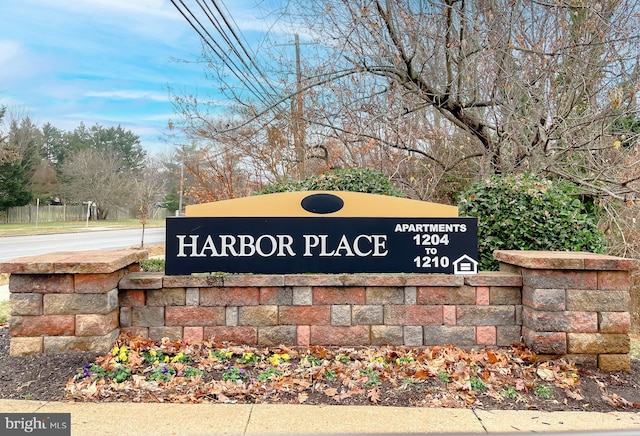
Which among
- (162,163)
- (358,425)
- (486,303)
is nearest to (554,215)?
(486,303)

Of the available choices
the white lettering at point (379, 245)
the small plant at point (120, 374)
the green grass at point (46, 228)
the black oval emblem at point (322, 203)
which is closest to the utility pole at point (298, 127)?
the black oval emblem at point (322, 203)

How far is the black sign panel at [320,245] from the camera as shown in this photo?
3992mm

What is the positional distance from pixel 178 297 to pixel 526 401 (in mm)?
2783

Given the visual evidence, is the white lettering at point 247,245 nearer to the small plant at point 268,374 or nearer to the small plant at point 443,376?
the small plant at point 268,374

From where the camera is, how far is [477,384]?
3320 millimetres

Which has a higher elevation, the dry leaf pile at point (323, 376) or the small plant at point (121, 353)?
the small plant at point (121, 353)

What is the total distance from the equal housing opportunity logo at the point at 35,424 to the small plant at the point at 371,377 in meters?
1.92

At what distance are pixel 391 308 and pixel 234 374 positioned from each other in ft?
4.62

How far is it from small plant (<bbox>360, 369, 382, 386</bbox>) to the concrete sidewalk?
0.30m

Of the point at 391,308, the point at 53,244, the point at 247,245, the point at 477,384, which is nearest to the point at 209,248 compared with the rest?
the point at 247,245

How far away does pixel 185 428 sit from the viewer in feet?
8.89

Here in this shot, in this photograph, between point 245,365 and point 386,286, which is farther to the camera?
point 386,286

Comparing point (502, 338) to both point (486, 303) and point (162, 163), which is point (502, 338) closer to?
point (486, 303)

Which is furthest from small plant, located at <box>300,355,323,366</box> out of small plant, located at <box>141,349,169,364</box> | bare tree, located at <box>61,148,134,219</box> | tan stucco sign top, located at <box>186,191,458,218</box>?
bare tree, located at <box>61,148,134,219</box>
